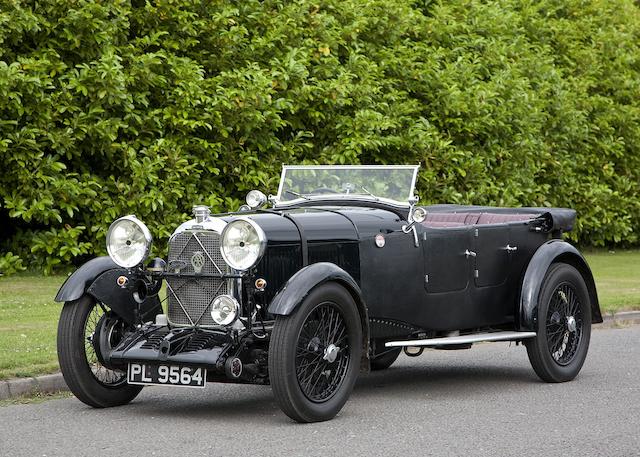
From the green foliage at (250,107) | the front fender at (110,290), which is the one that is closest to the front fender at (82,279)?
the front fender at (110,290)

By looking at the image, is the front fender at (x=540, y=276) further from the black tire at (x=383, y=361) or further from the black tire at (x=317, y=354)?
the black tire at (x=317, y=354)

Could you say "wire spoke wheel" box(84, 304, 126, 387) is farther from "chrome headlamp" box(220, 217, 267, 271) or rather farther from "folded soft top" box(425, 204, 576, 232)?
"folded soft top" box(425, 204, 576, 232)

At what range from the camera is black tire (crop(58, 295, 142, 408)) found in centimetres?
755

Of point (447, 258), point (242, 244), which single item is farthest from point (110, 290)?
point (447, 258)

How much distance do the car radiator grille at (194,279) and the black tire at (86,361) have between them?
483mm

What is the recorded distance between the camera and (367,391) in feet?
28.0

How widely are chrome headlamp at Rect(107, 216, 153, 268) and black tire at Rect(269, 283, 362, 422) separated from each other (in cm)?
123

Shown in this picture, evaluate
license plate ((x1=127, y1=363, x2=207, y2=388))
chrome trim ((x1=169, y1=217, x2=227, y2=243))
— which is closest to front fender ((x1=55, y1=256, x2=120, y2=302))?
chrome trim ((x1=169, y1=217, x2=227, y2=243))

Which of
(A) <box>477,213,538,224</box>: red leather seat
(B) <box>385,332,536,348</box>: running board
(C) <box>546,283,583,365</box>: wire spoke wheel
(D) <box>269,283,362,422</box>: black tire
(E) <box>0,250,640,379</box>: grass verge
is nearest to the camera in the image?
(D) <box>269,283,362,422</box>: black tire

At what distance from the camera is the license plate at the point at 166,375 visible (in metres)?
7.07

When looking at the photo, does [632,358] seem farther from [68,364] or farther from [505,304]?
[68,364]

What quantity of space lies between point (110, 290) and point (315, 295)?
1.48 meters

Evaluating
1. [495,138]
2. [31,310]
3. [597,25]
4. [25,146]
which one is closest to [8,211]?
[25,146]

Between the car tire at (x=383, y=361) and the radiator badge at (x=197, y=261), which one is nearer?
the radiator badge at (x=197, y=261)
